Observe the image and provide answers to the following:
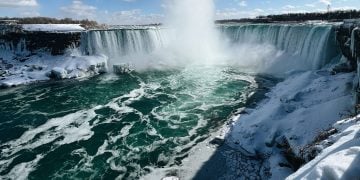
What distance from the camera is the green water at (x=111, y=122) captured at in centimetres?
945

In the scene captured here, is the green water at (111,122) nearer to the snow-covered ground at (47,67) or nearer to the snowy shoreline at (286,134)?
the snowy shoreline at (286,134)

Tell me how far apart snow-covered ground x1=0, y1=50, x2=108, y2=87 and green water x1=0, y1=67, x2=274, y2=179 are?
198 centimetres

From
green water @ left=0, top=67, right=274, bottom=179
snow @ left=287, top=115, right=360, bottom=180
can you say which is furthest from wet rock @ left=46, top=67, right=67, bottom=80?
snow @ left=287, top=115, right=360, bottom=180

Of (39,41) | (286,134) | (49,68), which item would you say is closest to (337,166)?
(286,134)

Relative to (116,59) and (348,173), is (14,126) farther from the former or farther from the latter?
(116,59)

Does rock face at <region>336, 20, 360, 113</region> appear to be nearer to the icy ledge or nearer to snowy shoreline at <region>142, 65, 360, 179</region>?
snowy shoreline at <region>142, 65, 360, 179</region>

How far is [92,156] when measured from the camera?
10.0m

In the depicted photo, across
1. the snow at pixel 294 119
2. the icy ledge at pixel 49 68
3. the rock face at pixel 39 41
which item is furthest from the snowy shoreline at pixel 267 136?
the rock face at pixel 39 41

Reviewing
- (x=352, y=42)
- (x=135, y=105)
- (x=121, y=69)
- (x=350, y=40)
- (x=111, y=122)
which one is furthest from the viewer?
(x=121, y=69)

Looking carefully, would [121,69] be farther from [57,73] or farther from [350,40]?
[350,40]

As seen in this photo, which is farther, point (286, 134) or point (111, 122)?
point (111, 122)

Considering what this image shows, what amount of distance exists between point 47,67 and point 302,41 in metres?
21.5

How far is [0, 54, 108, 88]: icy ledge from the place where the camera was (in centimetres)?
2302

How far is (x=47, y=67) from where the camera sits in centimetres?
2527
